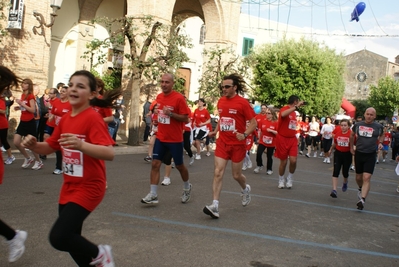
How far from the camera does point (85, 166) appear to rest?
13.0 feet

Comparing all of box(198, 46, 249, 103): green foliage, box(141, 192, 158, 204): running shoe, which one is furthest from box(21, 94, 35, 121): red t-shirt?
box(198, 46, 249, 103): green foliage

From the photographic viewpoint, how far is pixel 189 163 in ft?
49.8

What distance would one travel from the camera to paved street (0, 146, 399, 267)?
5320mm

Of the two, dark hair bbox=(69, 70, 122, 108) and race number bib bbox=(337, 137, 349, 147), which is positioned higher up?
dark hair bbox=(69, 70, 122, 108)

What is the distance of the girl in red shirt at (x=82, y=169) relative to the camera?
12.3ft

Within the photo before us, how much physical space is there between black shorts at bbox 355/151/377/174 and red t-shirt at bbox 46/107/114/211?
6.60 metres

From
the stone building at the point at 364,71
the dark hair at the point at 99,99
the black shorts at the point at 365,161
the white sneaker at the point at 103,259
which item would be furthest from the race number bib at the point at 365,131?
the stone building at the point at 364,71

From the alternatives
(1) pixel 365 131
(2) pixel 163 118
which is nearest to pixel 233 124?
(2) pixel 163 118

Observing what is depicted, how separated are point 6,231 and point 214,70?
898 inches

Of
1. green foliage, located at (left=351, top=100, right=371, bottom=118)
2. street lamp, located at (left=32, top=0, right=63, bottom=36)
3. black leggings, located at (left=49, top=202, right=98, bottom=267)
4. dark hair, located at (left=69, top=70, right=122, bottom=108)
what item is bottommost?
black leggings, located at (left=49, top=202, right=98, bottom=267)

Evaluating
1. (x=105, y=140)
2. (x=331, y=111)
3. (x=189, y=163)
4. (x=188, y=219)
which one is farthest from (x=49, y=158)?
(x=331, y=111)

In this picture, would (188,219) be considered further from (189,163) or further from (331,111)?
(331,111)

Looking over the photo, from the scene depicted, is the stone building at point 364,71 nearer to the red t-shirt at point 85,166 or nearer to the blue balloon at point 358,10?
the blue balloon at point 358,10

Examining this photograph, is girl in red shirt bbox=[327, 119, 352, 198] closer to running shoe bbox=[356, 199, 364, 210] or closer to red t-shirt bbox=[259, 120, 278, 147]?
running shoe bbox=[356, 199, 364, 210]
